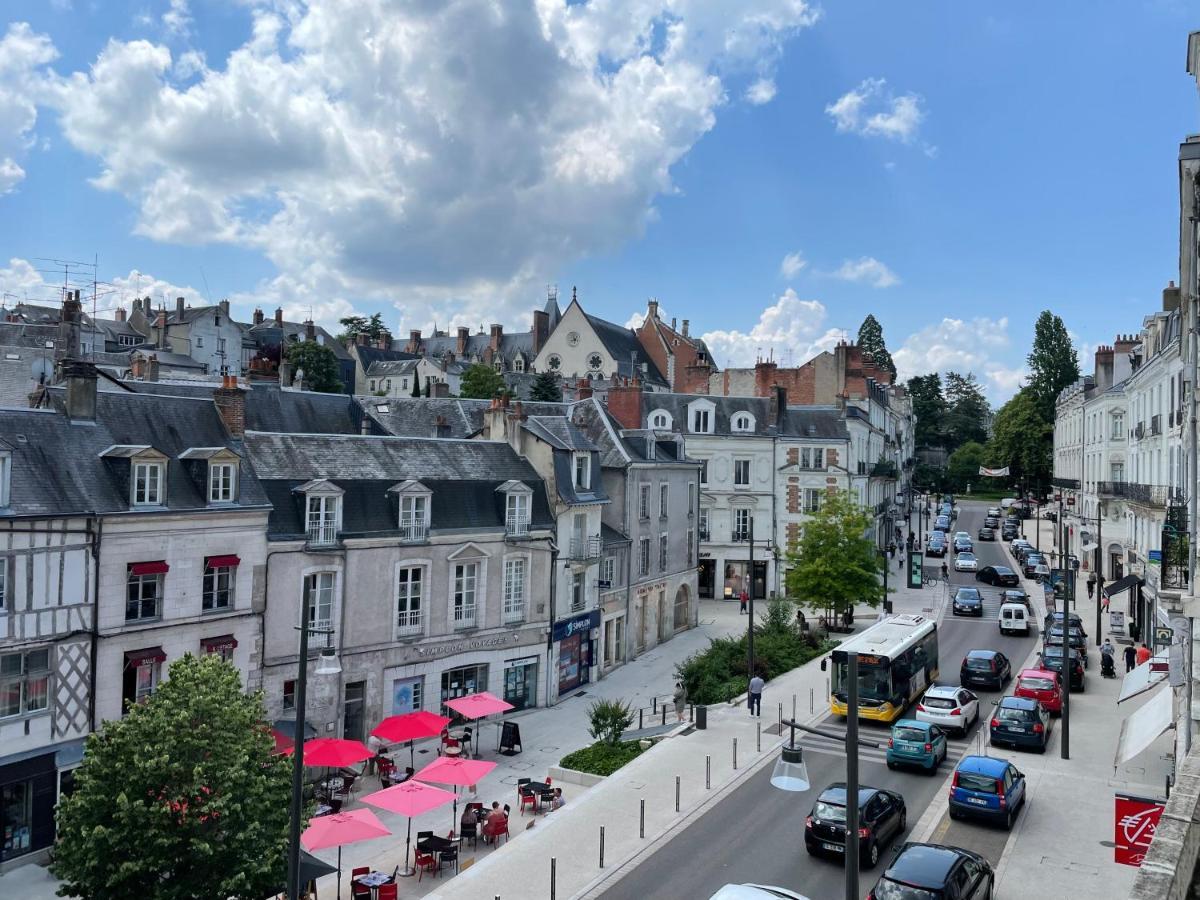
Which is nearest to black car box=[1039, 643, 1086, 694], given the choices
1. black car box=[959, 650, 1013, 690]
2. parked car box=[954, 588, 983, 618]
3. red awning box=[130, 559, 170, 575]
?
black car box=[959, 650, 1013, 690]

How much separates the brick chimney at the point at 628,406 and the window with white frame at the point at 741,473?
621 centimetres

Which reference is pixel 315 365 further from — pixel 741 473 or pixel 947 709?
pixel 947 709

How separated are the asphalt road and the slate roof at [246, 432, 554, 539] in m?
12.4

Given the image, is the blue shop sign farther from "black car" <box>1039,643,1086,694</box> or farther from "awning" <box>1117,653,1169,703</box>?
"awning" <box>1117,653,1169,703</box>

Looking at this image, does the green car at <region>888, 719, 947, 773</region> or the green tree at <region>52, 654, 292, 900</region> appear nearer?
the green tree at <region>52, 654, 292, 900</region>

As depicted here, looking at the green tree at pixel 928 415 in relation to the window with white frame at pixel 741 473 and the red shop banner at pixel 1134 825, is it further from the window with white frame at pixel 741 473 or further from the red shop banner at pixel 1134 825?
the red shop banner at pixel 1134 825

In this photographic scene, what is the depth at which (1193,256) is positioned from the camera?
49.6ft

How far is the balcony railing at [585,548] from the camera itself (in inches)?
1291

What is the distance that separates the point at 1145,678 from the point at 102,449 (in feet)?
87.1

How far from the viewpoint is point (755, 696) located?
27.3 metres

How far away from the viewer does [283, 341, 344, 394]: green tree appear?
74.9 m

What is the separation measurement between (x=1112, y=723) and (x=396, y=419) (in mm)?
31350

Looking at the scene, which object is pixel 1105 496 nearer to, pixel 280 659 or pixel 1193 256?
pixel 1193 256

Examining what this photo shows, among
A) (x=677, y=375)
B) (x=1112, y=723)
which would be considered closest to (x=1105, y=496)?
(x=1112, y=723)
